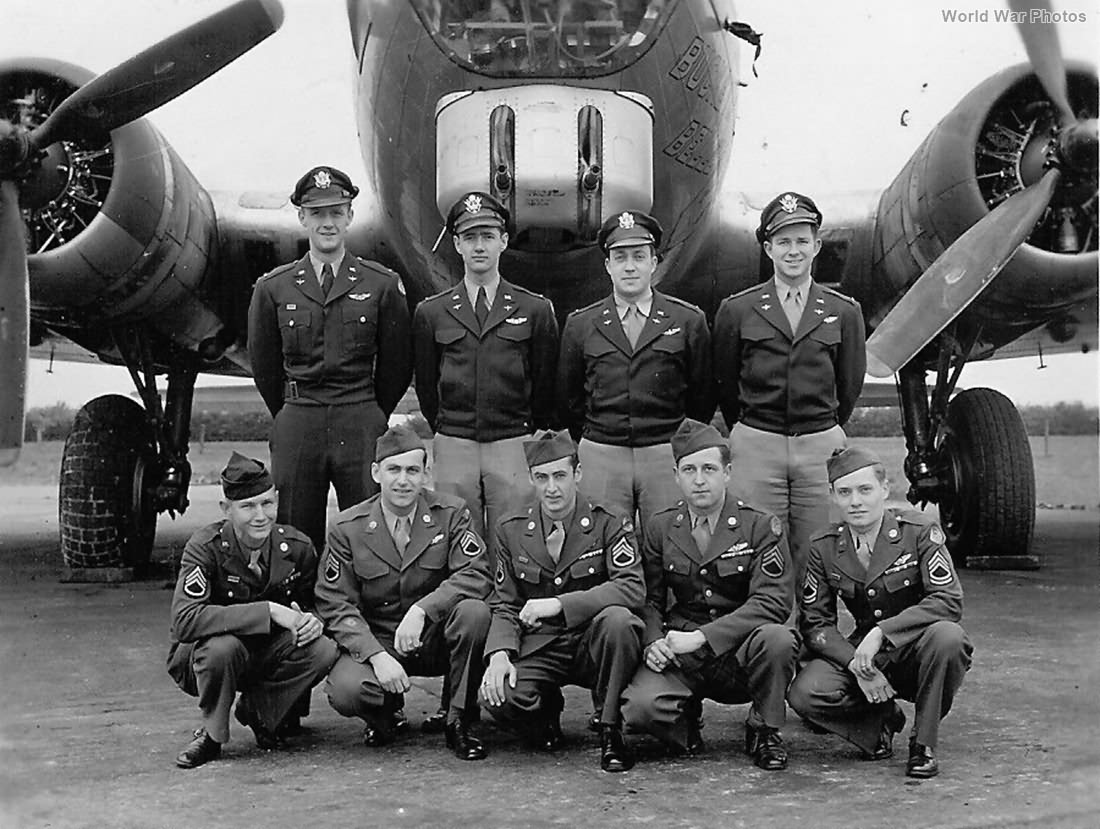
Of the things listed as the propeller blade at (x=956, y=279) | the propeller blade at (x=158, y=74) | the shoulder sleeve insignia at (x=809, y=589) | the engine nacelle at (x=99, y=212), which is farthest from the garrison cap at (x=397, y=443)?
the engine nacelle at (x=99, y=212)

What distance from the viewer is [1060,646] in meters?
6.00

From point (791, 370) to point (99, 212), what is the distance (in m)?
4.67

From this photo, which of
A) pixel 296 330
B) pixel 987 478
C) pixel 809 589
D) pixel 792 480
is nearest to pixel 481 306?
pixel 296 330

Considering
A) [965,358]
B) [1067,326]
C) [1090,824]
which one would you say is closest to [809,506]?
[1090,824]

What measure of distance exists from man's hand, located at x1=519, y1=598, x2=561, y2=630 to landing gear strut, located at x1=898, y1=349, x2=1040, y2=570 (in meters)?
5.45

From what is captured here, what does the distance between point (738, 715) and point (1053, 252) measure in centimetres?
417

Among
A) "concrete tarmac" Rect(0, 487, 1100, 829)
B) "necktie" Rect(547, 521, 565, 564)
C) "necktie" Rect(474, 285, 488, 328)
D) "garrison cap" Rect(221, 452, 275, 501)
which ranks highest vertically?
"necktie" Rect(474, 285, 488, 328)

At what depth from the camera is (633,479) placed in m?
4.68

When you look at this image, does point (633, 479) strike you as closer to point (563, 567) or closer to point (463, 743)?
point (563, 567)

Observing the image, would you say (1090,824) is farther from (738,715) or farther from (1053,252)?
(1053,252)

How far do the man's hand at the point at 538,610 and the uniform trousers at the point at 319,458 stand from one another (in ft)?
3.90

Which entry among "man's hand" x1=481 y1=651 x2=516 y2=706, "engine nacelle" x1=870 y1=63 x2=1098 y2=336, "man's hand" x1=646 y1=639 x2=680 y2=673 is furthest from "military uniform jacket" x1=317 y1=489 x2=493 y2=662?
"engine nacelle" x1=870 y1=63 x2=1098 y2=336

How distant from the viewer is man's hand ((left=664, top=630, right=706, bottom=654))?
3.85 meters

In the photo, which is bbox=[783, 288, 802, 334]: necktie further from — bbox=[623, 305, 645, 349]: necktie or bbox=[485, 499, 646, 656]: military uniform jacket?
bbox=[485, 499, 646, 656]: military uniform jacket
